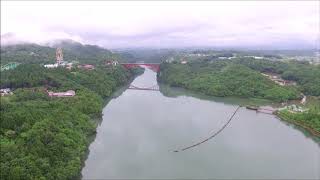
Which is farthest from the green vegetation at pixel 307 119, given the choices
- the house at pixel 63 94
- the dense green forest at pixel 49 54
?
the dense green forest at pixel 49 54

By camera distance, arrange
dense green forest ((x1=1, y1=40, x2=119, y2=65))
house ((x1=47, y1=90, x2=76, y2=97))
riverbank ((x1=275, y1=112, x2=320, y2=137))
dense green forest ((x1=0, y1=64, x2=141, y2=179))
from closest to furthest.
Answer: dense green forest ((x1=0, y1=64, x2=141, y2=179))
riverbank ((x1=275, y1=112, x2=320, y2=137))
house ((x1=47, y1=90, x2=76, y2=97))
dense green forest ((x1=1, y1=40, x2=119, y2=65))

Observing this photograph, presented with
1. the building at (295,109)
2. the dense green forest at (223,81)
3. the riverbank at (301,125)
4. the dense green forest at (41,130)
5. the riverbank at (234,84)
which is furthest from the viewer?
the dense green forest at (223,81)

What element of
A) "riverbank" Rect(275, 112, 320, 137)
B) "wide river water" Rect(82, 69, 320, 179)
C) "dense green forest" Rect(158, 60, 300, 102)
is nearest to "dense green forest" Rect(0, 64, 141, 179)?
"wide river water" Rect(82, 69, 320, 179)

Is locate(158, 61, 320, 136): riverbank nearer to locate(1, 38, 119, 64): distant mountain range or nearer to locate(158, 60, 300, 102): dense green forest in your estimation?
locate(158, 60, 300, 102): dense green forest

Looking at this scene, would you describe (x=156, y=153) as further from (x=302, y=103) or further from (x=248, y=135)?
(x=302, y=103)

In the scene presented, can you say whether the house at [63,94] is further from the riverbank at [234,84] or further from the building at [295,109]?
the building at [295,109]

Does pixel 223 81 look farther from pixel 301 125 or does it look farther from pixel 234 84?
pixel 301 125

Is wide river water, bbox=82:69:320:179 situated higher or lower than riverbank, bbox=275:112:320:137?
lower
